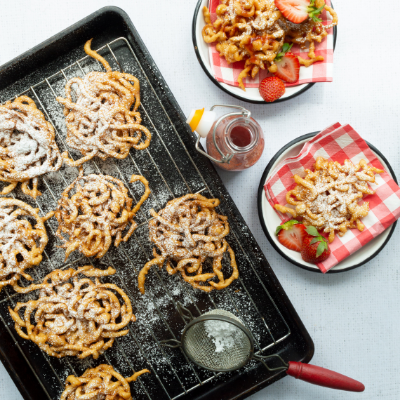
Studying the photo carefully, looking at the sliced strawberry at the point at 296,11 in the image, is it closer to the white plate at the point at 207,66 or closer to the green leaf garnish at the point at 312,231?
the white plate at the point at 207,66

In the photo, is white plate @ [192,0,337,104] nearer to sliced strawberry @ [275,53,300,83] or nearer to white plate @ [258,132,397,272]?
sliced strawberry @ [275,53,300,83]

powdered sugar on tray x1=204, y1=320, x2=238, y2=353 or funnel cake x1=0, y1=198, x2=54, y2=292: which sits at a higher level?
funnel cake x1=0, y1=198, x2=54, y2=292

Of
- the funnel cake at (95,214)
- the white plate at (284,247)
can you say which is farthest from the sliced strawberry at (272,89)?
the funnel cake at (95,214)

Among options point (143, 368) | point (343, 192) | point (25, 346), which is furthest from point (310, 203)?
point (25, 346)

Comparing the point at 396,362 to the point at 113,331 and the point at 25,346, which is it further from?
the point at 25,346

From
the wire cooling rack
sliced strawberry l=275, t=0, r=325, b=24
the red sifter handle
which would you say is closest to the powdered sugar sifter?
the red sifter handle

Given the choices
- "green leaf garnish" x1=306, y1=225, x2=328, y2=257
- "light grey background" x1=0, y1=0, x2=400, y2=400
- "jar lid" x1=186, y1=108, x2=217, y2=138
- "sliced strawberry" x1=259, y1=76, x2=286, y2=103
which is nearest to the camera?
"jar lid" x1=186, y1=108, x2=217, y2=138
